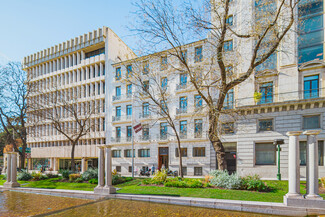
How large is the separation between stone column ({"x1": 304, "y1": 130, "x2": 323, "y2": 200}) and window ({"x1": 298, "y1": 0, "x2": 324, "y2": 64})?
52.2ft

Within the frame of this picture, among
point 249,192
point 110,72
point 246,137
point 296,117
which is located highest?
point 110,72

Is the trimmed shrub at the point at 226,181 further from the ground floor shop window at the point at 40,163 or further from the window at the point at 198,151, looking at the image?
the ground floor shop window at the point at 40,163

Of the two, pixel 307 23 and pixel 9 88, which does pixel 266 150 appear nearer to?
pixel 307 23

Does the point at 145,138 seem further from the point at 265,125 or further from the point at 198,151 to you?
the point at 265,125

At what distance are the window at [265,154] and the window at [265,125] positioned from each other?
172 cm

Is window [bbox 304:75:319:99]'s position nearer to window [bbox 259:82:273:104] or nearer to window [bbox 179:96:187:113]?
window [bbox 259:82:273:104]

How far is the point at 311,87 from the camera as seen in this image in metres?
23.3

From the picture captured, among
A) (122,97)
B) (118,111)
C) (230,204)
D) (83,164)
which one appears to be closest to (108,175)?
(230,204)

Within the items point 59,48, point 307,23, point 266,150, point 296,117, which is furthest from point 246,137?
point 59,48

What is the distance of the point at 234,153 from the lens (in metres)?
27.8

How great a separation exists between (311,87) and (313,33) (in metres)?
5.57

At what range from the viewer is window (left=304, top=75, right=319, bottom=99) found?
A: 2294cm

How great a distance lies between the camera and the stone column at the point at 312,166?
10.5 meters

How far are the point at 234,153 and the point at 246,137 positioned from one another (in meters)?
2.92
